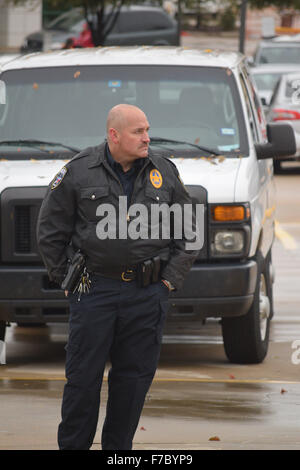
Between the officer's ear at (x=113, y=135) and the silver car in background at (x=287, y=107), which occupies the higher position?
the officer's ear at (x=113, y=135)

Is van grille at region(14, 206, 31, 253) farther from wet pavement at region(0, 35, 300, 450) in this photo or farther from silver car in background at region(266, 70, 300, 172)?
silver car in background at region(266, 70, 300, 172)

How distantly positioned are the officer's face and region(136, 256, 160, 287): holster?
18.0 inches

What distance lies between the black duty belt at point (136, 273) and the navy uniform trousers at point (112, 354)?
0.07 ft

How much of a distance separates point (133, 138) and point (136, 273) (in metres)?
0.58

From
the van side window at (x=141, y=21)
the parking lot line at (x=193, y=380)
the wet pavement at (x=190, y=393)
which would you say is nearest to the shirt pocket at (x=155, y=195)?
the wet pavement at (x=190, y=393)

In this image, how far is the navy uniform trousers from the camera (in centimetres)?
516

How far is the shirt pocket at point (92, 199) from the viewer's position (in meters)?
5.14

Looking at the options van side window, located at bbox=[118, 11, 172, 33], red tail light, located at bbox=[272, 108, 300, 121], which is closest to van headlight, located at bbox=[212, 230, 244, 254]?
red tail light, located at bbox=[272, 108, 300, 121]

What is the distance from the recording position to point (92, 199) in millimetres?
5152

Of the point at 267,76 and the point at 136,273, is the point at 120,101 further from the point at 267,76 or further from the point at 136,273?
the point at 267,76

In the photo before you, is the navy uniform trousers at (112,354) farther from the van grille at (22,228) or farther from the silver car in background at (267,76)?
the silver car in background at (267,76)

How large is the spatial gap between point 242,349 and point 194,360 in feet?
1.34

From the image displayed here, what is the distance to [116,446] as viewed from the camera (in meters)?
5.29

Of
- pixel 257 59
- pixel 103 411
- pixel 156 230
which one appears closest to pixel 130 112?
pixel 156 230
